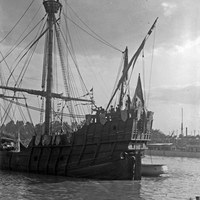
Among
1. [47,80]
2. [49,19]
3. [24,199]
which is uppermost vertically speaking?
[49,19]

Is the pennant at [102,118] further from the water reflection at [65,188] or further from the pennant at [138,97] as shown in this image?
the water reflection at [65,188]

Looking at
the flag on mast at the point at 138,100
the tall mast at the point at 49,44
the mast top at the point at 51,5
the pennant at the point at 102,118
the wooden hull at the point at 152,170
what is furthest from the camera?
the mast top at the point at 51,5

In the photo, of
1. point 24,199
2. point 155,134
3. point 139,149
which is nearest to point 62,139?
point 139,149

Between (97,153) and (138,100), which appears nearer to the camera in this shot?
(97,153)

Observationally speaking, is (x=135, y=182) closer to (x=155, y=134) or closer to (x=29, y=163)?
(x=29, y=163)

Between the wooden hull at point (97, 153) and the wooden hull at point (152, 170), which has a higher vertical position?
the wooden hull at point (97, 153)

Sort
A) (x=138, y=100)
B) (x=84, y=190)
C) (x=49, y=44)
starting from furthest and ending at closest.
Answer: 1. (x=49, y=44)
2. (x=138, y=100)
3. (x=84, y=190)

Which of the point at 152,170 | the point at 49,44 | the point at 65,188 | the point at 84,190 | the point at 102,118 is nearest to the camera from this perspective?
the point at 84,190

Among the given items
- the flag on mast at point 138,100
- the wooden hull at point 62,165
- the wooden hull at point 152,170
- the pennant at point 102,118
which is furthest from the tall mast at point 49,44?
the wooden hull at point 152,170

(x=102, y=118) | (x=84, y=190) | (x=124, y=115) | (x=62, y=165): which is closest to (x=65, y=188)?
(x=84, y=190)

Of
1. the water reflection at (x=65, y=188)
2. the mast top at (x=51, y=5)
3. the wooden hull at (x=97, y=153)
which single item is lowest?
the water reflection at (x=65, y=188)

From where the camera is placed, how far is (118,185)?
20.7 metres

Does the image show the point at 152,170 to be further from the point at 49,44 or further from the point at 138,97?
the point at 49,44

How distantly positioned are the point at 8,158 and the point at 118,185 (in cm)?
1284
